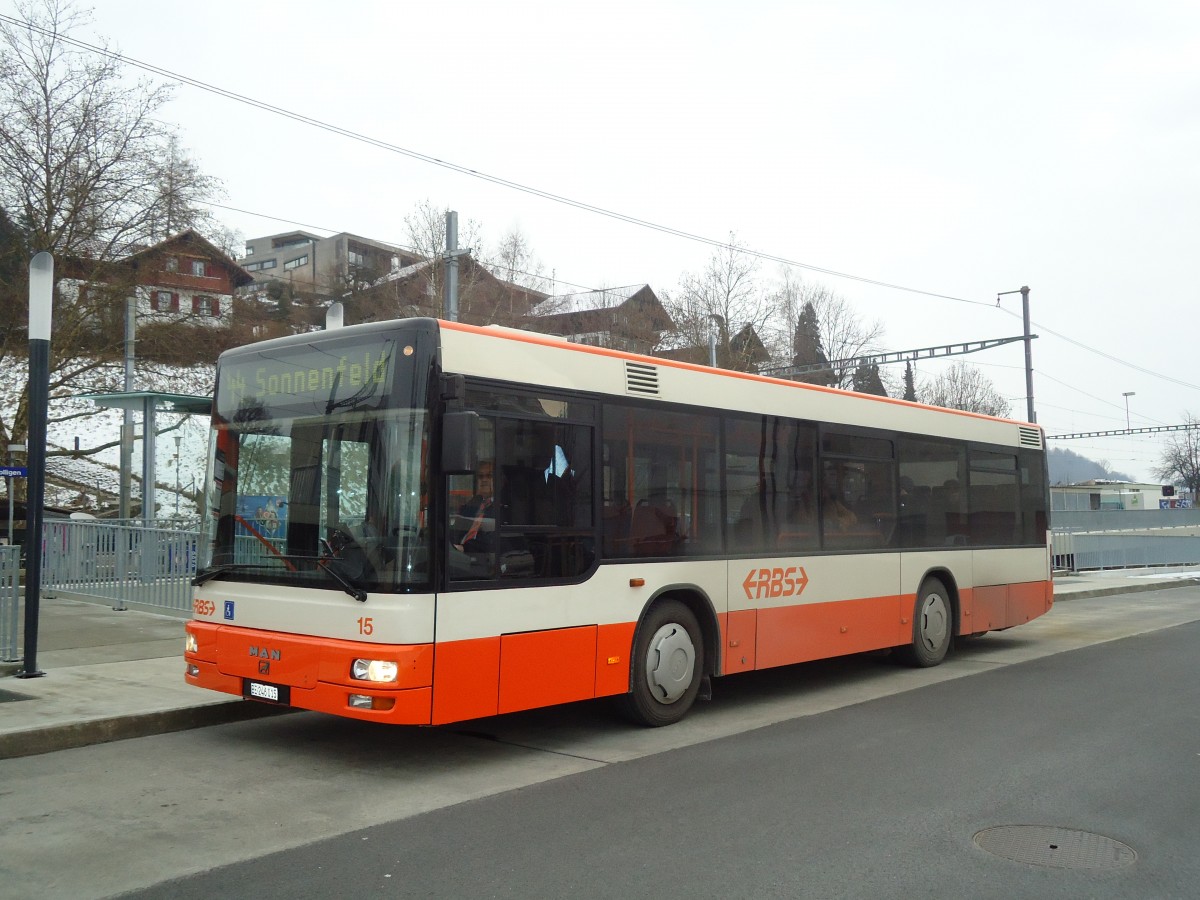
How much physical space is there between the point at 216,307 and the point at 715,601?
2648 cm

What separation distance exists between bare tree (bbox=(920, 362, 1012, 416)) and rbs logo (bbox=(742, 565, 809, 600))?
177 feet

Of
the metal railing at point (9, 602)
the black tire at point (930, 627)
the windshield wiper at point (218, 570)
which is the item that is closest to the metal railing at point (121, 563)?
the metal railing at point (9, 602)

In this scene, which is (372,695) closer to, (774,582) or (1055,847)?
(1055,847)

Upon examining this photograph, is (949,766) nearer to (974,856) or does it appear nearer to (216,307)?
(974,856)

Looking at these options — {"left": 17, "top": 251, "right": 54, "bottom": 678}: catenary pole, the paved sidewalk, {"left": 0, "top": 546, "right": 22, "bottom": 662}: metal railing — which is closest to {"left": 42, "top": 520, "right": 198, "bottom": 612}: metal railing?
the paved sidewalk

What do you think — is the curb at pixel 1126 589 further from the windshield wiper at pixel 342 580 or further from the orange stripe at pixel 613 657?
the windshield wiper at pixel 342 580

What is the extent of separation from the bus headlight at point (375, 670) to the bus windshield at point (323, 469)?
1.38 ft

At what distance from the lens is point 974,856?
16.9 feet

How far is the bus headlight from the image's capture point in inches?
256

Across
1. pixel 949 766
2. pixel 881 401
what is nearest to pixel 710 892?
pixel 949 766

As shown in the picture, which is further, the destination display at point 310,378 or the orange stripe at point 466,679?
the destination display at point 310,378

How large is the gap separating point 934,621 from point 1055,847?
22.9 ft

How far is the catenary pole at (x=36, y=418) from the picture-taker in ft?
30.4

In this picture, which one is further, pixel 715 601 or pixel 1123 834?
pixel 715 601
